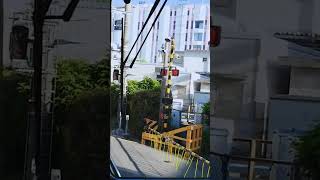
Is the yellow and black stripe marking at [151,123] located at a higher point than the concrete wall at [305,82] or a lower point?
lower

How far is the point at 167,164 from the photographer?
7.70ft

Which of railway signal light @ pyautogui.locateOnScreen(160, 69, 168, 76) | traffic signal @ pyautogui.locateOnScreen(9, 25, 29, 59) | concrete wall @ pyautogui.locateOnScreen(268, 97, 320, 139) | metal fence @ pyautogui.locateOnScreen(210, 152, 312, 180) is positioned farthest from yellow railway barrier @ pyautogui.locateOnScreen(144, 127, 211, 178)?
traffic signal @ pyautogui.locateOnScreen(9, 25, 29, 59)

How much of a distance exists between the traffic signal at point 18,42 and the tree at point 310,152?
1.44 metres

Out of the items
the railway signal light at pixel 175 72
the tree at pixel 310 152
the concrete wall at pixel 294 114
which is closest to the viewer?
the tree at pixel 310 152

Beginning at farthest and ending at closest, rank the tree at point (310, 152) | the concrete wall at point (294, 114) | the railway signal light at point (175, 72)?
the concrete wall at point (294, 114)
the railway signal light at point (175, 72)
the tree at point (310, 152)

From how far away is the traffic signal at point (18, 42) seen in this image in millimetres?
2180

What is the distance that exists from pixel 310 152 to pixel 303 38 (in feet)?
1.95

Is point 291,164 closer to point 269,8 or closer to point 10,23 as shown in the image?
point 269,8

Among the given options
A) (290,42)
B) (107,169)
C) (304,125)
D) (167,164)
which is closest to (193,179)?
(167,164)

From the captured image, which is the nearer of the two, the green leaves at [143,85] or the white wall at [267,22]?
the green leaves at [143,85]

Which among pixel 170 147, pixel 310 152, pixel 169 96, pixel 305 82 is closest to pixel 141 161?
pixel 170 147

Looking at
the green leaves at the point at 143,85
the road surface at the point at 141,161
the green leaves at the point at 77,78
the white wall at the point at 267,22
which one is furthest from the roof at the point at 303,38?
the green leaves at the point at 77,78

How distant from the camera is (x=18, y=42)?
2.19 metres

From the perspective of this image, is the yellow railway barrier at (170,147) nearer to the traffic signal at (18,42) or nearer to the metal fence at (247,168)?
the metal fence at (247,168)
